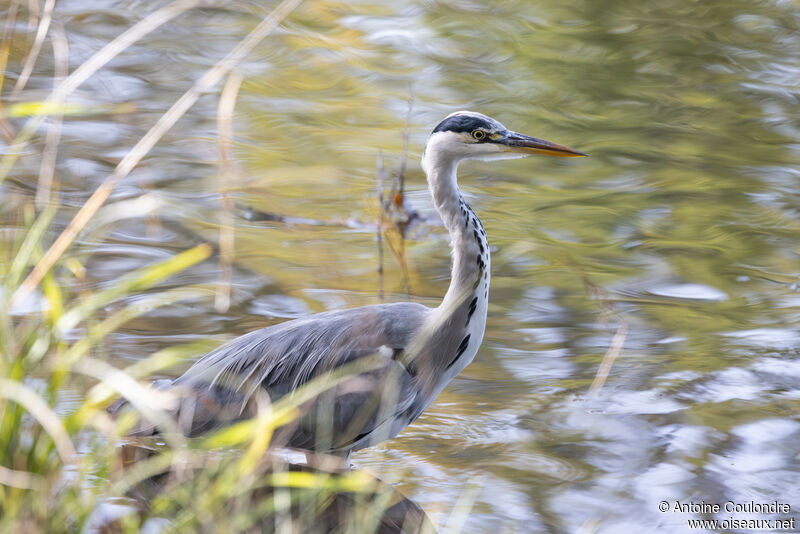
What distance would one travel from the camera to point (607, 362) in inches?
210

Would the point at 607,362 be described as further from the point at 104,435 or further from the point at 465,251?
the point at 104,435

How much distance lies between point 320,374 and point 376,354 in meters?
0.23

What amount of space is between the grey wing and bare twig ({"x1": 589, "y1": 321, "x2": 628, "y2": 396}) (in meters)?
1.03

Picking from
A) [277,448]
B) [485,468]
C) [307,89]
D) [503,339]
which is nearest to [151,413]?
[277,448]

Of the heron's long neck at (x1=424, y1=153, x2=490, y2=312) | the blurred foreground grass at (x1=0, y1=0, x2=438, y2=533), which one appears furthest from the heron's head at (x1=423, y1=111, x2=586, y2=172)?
the blurred foreground grass at (x1=0, y1=0, x2=438, y2=533)

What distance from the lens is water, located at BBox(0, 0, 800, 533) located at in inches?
181

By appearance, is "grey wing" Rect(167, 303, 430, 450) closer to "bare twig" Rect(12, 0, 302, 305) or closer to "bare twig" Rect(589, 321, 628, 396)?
"bare twig" Rect(589, 321, 628, 396)

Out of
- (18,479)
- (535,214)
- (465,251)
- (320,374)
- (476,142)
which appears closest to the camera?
(18,479)

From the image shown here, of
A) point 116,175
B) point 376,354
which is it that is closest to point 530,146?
point 376,354

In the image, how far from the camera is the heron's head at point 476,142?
4672 mm

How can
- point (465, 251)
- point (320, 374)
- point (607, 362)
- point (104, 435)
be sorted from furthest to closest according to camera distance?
point (607, 362) → point (465, 251) → point (320, 374) → point (104, 435)

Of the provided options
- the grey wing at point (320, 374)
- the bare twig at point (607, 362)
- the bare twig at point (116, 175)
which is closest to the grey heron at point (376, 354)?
the grey wing at point (320, 374)

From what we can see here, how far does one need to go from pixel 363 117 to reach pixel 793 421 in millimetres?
4730

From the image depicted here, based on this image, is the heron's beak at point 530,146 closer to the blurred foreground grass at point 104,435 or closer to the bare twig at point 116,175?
the blurred foreground grass at point 104,435
